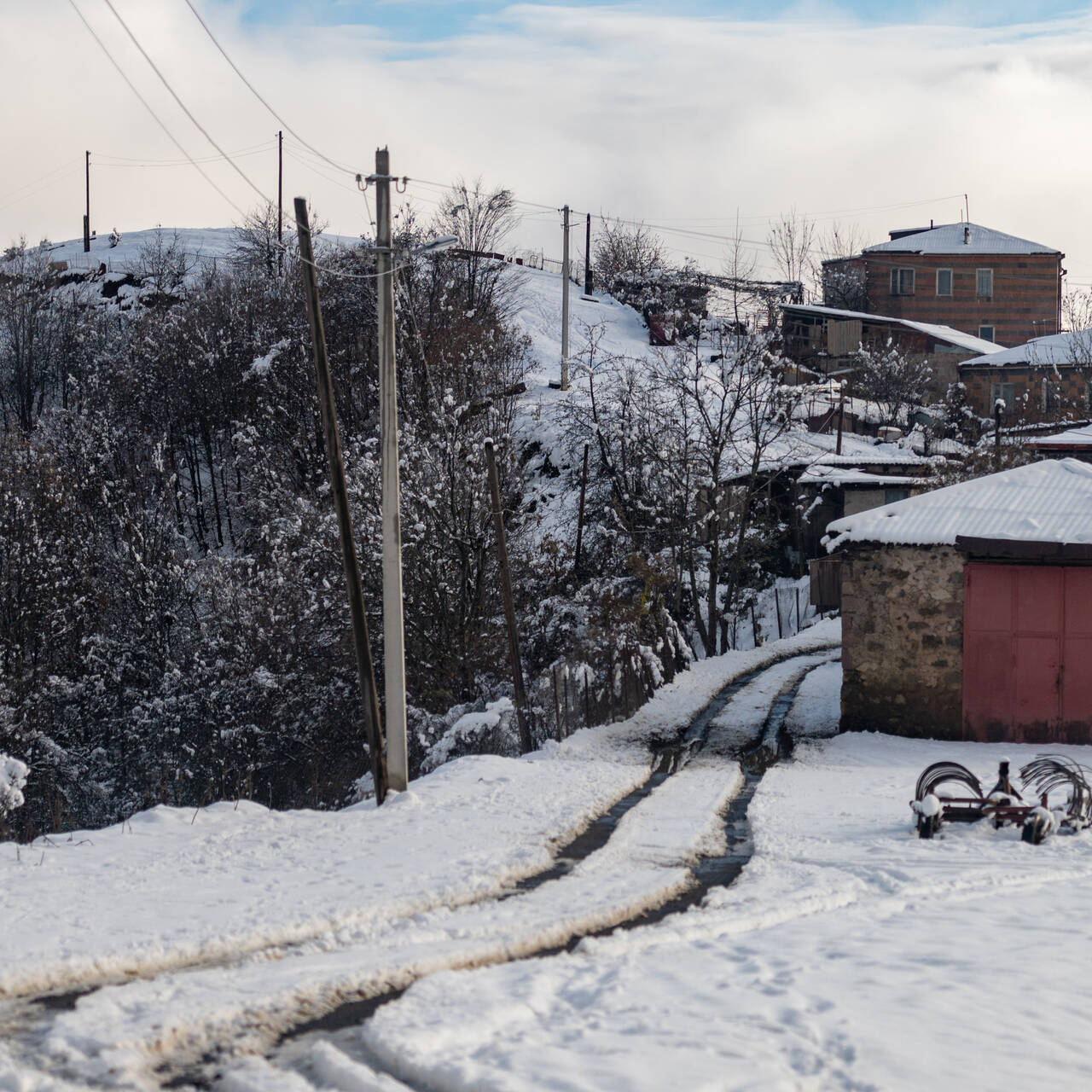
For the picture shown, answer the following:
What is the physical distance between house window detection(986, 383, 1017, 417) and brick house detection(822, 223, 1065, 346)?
12.1 m

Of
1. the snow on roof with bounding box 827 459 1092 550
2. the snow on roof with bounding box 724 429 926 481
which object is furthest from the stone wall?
the snow on roof with bounding box 724 429 926 481

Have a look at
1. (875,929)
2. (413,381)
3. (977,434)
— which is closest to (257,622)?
(413,381)

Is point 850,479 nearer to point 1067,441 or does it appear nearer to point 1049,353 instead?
point 1067,441

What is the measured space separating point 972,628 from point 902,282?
4953cm

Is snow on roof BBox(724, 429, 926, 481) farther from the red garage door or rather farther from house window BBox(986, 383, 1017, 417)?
the red garage door

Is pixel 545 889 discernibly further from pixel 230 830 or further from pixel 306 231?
pixel 306 231

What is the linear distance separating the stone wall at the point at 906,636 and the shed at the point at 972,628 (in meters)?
0.01

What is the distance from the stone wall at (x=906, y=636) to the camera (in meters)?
16.3

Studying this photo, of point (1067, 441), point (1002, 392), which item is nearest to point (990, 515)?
point (1067, 441)

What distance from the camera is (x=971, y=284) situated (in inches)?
2394

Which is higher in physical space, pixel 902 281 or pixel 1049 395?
pixel 902 281

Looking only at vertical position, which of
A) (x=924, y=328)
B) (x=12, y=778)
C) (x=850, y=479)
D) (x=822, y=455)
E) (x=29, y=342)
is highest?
(x=924, y=328)

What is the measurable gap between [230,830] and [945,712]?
34.9ft

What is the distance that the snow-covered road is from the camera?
549 cm
